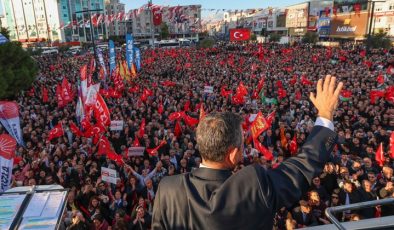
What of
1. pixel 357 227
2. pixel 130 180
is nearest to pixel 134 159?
pixel 130 180

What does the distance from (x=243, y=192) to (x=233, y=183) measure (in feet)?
0.19

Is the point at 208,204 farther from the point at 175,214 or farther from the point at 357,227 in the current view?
the point at 357,227

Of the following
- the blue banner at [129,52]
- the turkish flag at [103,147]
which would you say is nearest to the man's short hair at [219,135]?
the turkish flag at [103,147]

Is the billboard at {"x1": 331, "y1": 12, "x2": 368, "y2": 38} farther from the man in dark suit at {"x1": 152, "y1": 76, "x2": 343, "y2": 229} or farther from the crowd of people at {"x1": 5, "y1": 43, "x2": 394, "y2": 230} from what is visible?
the man in dark suit at {"x1": 152, "y1": 76, "x2": 343, "y2": 229}

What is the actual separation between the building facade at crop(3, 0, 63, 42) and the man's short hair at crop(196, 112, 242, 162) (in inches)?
3844

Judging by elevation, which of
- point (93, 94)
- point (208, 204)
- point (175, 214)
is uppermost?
point (208, 204)

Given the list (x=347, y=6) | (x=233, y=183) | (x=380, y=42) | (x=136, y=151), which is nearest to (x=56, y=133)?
(x=136, y=151)

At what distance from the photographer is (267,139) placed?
10.1 meters

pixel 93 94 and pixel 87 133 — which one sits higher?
pixel 93 94

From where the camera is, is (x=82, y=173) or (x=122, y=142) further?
(x=122, y=142)

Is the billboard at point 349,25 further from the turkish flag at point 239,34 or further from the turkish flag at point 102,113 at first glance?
the turkish flag at point 102,113

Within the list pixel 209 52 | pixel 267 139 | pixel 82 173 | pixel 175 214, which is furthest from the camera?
pixel 209 52

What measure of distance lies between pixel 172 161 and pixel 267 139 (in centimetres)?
321

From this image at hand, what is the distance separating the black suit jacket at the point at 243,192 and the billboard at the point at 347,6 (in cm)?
5978
